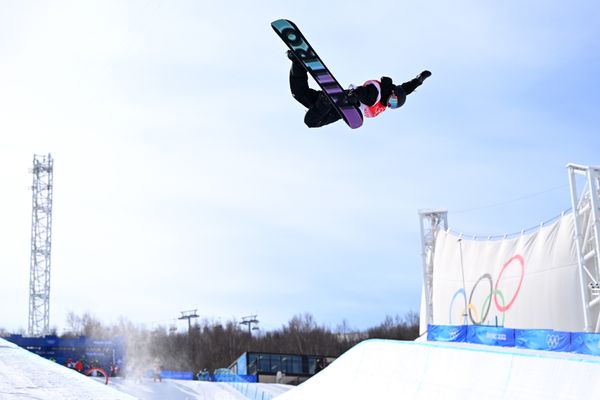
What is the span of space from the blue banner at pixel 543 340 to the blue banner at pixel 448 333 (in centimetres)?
299

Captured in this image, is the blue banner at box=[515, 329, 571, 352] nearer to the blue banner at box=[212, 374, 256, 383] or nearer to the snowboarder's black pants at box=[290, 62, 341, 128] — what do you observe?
the snowboarder's black pants at box=[290, 62, 341, 128]

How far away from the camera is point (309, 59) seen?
36.1 ft

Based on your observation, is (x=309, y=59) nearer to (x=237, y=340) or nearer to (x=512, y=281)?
(x=512, y=281)

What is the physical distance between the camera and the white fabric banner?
2527cm

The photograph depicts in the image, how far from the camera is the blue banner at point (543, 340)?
68.1 ft

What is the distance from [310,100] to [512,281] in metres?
20.0

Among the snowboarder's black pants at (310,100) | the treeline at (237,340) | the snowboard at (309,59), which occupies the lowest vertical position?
the treeline at (237,340)

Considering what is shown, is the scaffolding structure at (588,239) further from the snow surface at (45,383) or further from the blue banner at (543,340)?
the snow surface at (45,383)

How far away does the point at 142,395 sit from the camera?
36.2 m

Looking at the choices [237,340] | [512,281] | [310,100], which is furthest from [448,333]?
[237,340]

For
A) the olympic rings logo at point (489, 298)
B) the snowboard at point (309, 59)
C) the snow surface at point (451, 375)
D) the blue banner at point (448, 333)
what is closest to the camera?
the snowboard at point (309, 59)

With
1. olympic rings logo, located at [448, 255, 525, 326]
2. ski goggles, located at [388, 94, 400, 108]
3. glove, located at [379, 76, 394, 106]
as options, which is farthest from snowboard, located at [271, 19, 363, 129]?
olympic rings logo, located at [448, 255, 525, 326]

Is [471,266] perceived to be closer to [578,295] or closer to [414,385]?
[578,295]

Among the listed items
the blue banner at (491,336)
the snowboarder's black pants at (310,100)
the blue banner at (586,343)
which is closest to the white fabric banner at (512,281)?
the blue banner at (491,336)
